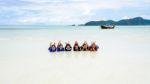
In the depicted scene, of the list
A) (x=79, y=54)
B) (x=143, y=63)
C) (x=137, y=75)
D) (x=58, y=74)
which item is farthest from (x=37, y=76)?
(x=79, y=54)

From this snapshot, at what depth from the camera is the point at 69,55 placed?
1945 cm

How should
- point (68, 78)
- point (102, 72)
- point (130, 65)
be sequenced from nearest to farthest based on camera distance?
1. point (68, 78)
2. point (102, 72)
3. point (130, 65)

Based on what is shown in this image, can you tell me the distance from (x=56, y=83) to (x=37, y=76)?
5.00ft

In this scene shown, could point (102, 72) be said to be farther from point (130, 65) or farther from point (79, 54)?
point (79, 54)

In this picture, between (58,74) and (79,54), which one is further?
(79,54)

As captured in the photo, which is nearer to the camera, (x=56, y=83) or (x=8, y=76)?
(x=56, y=83)

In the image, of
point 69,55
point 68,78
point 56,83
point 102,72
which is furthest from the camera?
point 69,55

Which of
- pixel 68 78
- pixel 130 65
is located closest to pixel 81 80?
pixel 68 78

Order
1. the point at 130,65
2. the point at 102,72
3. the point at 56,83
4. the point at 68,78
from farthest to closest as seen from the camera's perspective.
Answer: the point at 130,65 < the point at 102,72 < the point at 68,78 < the point at 56,83

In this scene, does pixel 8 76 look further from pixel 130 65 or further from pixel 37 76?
pixel 130 65

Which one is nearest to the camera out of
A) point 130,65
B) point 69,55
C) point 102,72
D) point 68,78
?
point 68,78

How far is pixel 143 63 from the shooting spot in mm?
16188

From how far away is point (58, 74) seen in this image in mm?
13359

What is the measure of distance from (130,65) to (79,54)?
4746 millimetres
